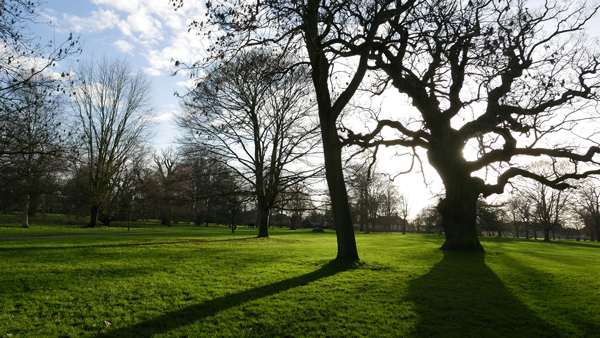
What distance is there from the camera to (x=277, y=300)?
20.8ft

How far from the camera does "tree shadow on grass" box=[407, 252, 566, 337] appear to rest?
5.04 metres

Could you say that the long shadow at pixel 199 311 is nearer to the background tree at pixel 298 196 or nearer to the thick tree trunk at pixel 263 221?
the background tree at pixel 298 196

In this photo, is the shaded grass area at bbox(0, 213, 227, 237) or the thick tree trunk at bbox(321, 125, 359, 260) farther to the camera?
the shaded grass area at bbox(0, 213, 227, 237)

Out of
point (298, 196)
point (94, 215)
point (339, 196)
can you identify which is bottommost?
point (94, 215)

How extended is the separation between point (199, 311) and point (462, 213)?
14.9 meters

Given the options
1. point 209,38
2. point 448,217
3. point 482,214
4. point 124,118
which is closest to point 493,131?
point 448,217

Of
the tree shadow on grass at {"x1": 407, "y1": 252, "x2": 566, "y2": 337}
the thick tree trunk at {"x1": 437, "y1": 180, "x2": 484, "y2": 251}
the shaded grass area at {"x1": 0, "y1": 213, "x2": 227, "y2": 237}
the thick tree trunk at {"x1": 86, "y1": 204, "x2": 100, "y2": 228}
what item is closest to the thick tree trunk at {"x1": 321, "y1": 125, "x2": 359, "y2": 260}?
the tree shadow on grass at {"x1": 407, "y1": 252, "x2": 566, "y2": 337}

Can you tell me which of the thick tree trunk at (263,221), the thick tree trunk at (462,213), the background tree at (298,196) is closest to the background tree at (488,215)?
the background tree at (298,196)

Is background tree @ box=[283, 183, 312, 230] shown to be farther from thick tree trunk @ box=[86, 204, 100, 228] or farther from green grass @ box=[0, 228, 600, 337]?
thick tree trunk @ box=[86, 204, 100, 228]

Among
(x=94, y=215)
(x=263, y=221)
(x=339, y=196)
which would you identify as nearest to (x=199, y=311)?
(x=339, y=196)

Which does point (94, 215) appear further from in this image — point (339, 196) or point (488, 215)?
point (488, 215)

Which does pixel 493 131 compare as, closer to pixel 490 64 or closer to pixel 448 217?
pixel 448 217

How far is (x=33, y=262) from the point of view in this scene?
9070 millimetres

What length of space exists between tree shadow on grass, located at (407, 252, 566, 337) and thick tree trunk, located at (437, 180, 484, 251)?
274 inches
